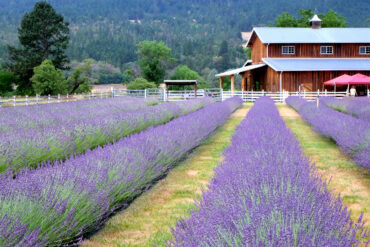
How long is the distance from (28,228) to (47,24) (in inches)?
2105

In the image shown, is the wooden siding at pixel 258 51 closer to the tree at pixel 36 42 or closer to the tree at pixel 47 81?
the tree at pixel 47 81

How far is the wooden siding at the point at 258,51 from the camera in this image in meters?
36.9

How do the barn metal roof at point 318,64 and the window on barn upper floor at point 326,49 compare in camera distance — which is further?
the window on barn upper floor at point 326,49

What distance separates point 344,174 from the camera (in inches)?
282

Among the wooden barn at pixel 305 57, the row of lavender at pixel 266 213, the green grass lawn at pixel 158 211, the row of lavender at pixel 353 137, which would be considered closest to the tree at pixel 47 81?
the wooden barn at pixel 305 57

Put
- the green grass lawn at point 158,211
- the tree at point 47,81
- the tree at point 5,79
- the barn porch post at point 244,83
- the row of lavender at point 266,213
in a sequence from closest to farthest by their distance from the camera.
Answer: the row of lavender at point 266,213
the green grass lawn at point 158,211
the barn porch post at point 244,83
the tree at point 47,81
the tree at point 5,79

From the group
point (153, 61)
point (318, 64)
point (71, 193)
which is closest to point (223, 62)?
point (153, 61)

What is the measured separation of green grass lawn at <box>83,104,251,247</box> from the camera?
418 cm

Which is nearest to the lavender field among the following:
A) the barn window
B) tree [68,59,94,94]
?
the barn window

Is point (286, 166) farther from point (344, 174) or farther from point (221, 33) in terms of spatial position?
point (221, 33)

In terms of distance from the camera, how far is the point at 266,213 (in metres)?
2.75

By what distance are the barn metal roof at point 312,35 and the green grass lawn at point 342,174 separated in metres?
26.7

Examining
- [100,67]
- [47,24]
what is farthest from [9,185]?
[100,67]

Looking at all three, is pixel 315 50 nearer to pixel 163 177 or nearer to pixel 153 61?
pixel 163 177
